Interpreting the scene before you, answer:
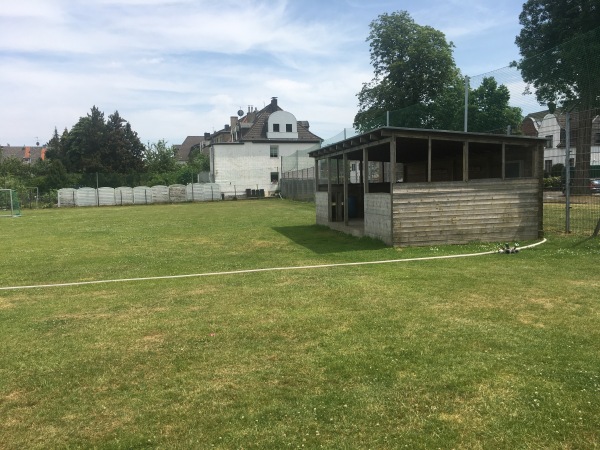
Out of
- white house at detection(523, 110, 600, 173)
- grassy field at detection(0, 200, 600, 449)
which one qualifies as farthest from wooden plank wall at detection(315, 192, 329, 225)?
grassy field at detection(0, 200, 600, 449)

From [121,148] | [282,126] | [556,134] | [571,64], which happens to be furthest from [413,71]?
[121,148]

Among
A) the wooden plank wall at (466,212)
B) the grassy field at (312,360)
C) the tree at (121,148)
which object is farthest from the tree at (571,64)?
the tree at (121,148)

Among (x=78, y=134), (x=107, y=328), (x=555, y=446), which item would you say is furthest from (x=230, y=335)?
(x=78, y=134)

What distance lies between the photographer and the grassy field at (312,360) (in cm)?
308

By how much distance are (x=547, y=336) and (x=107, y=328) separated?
479 cm

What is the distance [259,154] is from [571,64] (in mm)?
38698

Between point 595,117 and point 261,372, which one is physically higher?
point 595,117

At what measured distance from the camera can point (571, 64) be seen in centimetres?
1695

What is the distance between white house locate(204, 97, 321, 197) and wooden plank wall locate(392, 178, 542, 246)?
38.1 meters

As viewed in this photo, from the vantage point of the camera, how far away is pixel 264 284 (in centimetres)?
756

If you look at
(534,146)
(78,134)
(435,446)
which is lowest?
(435,446)

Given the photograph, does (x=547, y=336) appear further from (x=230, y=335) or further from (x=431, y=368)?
(x=230, y=335)

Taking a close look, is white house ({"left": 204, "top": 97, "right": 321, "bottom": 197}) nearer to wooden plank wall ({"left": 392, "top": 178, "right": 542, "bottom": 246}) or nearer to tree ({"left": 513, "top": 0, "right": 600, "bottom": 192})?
tree ({"left": 513, "top": 0, "right": 600, "bottom": 192})

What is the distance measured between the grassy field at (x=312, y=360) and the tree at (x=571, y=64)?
17.0 ft
